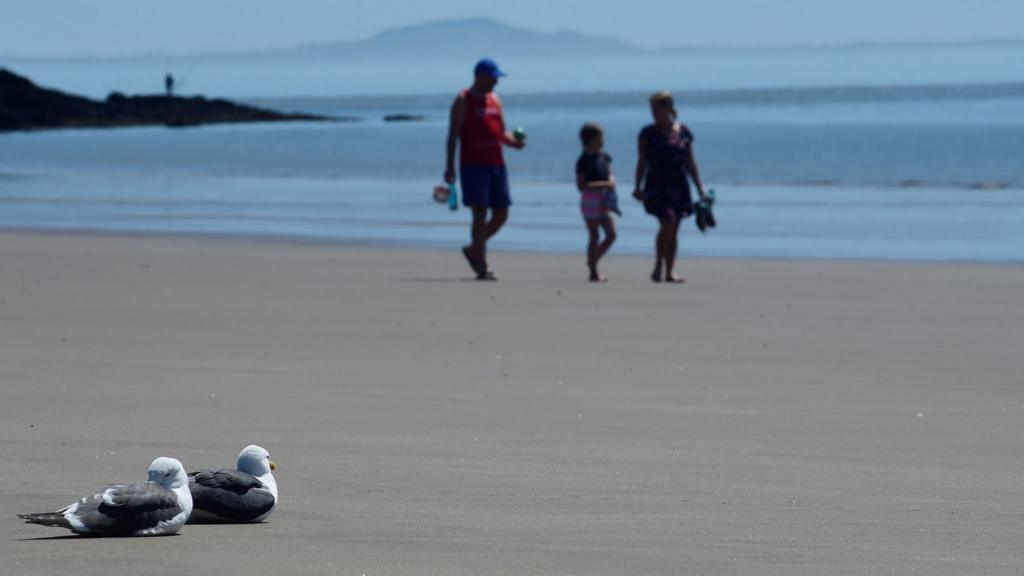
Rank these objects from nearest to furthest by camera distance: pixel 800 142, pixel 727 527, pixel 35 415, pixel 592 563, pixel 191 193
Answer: pixel 592 563 → pixel 727 527 → pixel 35 415 → pixel 191 193 → pixel 800 142

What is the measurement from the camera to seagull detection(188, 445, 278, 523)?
15.1ft

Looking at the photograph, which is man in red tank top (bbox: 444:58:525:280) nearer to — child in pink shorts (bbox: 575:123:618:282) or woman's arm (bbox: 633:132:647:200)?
child in pink shorts (bbox: 575:123:618:282)

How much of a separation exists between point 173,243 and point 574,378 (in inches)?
384

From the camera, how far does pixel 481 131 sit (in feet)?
45.2

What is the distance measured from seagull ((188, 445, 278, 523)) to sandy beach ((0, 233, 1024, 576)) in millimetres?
69

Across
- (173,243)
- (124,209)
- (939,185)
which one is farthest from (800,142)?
(173,243)

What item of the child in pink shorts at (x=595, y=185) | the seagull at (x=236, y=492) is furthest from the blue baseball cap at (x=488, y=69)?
the seagull at (x=236, y=492)

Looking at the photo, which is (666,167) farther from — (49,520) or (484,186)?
(49,520)

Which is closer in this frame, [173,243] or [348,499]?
[348,499]

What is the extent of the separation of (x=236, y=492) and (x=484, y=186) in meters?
9.26

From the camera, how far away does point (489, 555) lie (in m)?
4.40

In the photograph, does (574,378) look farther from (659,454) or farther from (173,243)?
(173,243)

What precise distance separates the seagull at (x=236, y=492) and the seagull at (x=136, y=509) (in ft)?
0.50

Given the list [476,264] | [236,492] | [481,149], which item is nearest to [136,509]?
[236,492]
